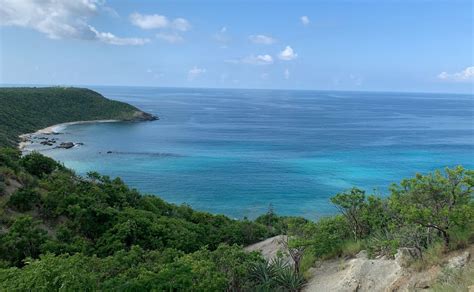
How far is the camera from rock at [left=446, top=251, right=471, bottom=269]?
11148 millimetres

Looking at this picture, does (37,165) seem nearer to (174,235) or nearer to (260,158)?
(174,235)

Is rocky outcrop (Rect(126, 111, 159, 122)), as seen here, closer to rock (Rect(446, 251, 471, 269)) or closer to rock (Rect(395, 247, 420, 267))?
rock (Rect(395, 247, 420, 267))

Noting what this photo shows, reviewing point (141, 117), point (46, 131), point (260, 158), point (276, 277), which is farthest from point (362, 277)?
point (141, 117)

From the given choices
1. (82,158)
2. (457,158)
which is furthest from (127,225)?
(457,158)

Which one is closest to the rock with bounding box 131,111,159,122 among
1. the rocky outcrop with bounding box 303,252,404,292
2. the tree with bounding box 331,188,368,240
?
the tree with bounding box 331,188,368,240

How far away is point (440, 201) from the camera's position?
40.8 ft

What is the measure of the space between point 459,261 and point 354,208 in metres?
7.01

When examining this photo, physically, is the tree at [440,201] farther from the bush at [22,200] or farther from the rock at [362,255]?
the bush at [22,200]

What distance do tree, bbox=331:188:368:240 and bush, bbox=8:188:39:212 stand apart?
696 inches

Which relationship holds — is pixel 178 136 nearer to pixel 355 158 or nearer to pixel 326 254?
pixel 355 158

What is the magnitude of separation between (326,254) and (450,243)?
5843mm

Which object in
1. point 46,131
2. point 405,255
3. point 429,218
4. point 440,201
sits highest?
point 440,201

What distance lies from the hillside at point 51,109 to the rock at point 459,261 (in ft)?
304

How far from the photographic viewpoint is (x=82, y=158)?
7212 centimetres
